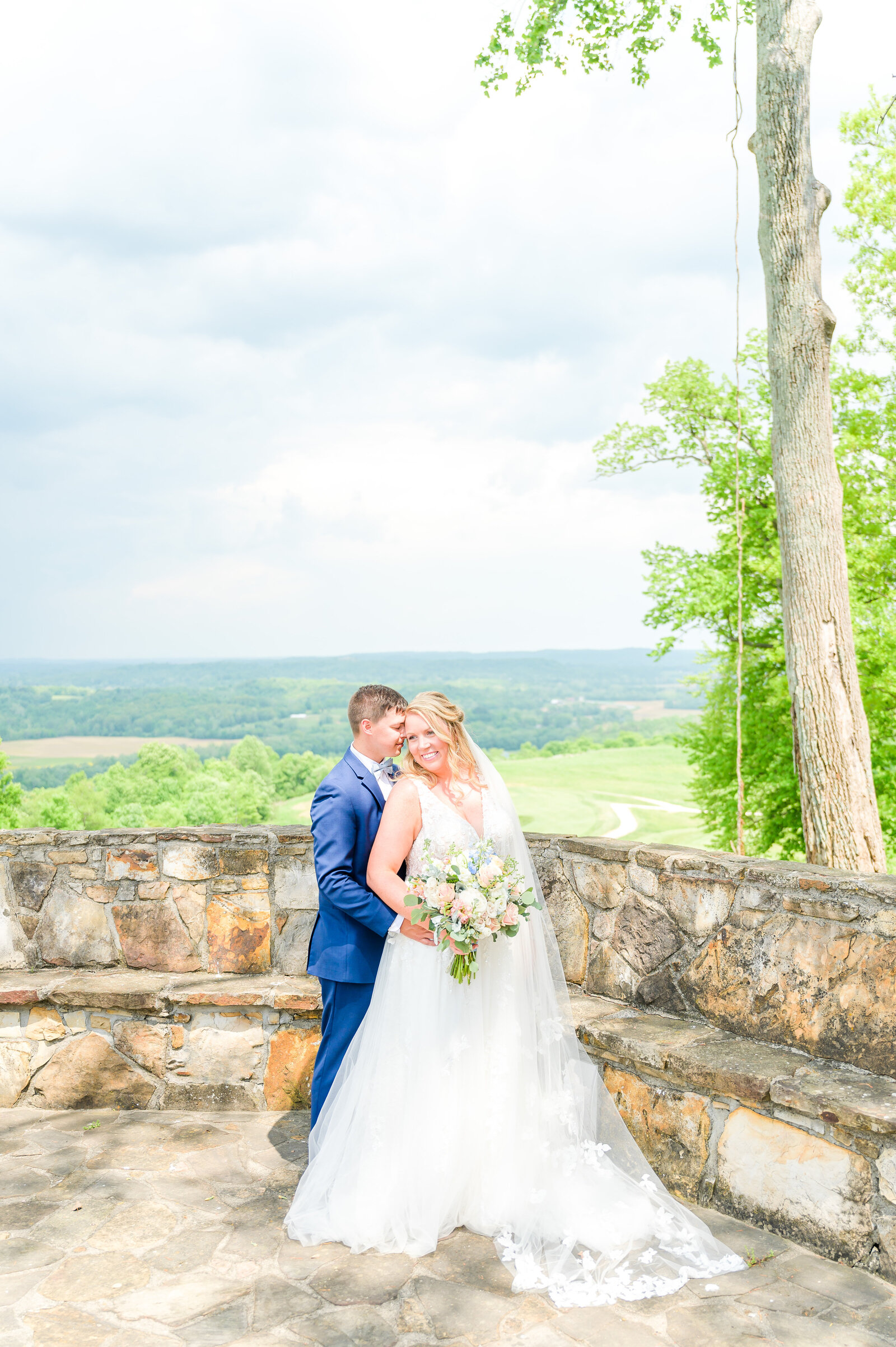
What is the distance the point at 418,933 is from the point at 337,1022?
1.83 ft

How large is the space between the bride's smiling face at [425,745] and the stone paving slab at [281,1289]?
1.64 meters

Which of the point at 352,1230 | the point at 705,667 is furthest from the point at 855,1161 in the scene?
the point at 705,667

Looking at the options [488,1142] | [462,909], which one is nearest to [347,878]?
[462,909]

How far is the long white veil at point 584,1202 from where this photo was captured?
9.68ft

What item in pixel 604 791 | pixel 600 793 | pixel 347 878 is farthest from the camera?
pixel 604 791

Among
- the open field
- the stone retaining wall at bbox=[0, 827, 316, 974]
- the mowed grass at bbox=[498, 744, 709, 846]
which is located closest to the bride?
the stone retaining wall at bbox=[0, 827, 316, 974]

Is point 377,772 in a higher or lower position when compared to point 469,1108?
higher

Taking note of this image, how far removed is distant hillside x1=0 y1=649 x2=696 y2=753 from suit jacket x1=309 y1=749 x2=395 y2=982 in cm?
5292

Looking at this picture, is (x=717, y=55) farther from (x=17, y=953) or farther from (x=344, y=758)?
(x=17, y=953)

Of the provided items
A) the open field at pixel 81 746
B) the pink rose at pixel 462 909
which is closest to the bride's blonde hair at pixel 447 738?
the pink rose at pixel 462 909

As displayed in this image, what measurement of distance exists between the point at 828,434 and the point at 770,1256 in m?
5.27

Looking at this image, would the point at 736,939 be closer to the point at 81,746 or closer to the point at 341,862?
the point at 341,862

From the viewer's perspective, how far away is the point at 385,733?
12.2 feet

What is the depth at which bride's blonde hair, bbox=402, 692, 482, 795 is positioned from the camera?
11.4 ft
